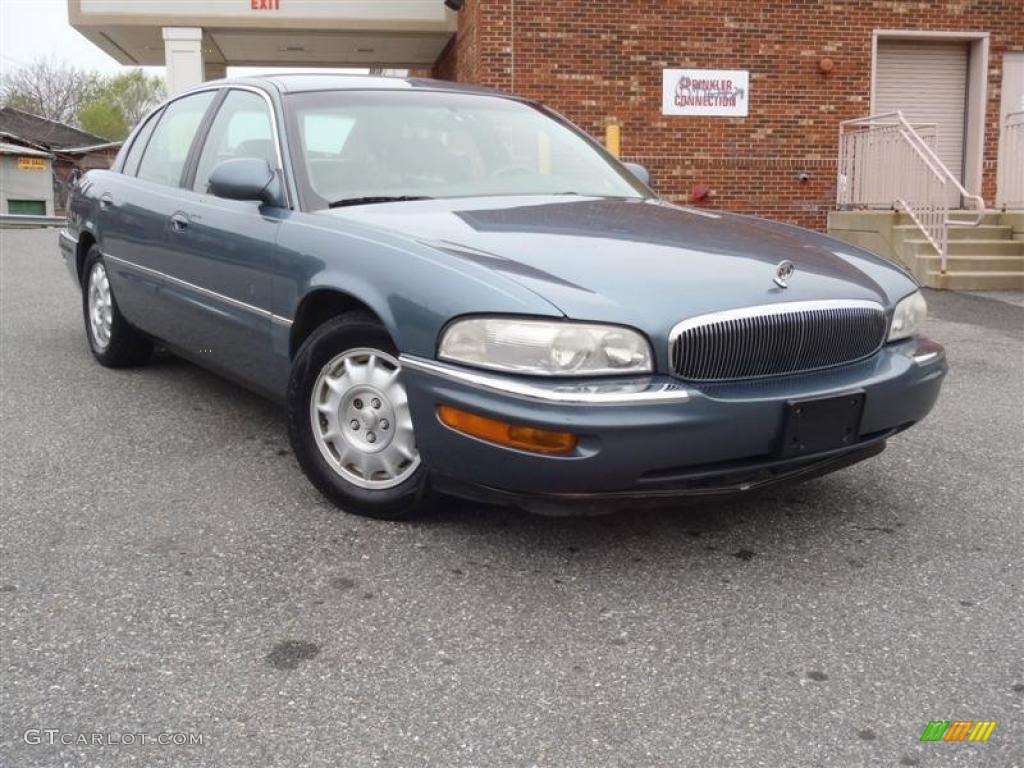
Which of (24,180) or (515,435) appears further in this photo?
(24,180)

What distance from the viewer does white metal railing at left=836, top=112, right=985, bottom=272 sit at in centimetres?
1154

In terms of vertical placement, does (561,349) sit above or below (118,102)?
below

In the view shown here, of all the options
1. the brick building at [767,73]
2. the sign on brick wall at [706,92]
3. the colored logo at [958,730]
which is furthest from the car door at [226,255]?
the sign on brick wall at [706,92]

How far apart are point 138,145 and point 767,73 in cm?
1089

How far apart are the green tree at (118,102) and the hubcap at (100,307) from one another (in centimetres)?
6934

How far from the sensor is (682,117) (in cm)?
1486

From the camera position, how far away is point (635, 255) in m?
3.37

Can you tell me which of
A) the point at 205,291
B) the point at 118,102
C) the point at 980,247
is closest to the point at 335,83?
the point at 205,291

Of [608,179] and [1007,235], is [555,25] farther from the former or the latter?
[608,179]

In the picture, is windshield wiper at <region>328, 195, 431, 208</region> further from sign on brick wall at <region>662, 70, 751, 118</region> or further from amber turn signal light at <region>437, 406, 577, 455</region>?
sign on brick wall at <region>662, 70, 751, 118</region>

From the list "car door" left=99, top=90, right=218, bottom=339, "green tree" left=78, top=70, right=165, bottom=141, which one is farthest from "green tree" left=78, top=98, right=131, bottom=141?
"car door" left=99, top=90, right=218, bottom=339

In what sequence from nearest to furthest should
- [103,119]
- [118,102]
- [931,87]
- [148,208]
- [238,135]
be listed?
[238,135], [148,208], [931,87], [103,119], [118,102]

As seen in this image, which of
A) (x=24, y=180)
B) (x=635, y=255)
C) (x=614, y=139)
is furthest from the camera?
(x=24, y=180)

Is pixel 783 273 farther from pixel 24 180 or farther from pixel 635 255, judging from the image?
pixel 24 180
